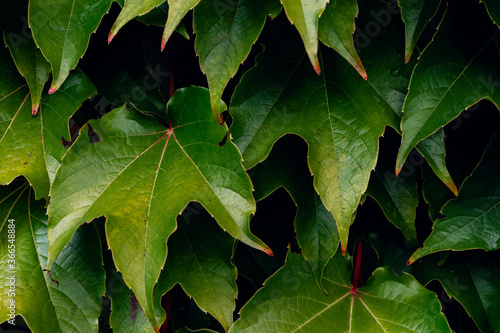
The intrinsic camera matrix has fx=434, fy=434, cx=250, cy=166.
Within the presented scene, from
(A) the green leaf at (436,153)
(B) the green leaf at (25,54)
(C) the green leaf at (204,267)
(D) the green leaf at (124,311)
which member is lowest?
(D) the green leaf at (124,311)

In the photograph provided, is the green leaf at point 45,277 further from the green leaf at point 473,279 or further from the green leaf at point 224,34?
the green leaf at point 473,279

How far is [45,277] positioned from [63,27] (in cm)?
37

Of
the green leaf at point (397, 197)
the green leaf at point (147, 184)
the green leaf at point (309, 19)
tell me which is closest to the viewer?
the green leaf at point (309, 19)

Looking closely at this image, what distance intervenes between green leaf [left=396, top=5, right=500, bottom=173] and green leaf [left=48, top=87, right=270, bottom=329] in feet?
0.70

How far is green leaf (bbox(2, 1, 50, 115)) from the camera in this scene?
0.60 meters

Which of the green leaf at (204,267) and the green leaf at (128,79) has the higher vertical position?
the green leaf at (128,79)

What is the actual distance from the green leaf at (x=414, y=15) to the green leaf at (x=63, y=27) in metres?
0.38

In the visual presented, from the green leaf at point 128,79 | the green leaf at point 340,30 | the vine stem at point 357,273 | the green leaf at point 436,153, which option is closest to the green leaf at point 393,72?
the green leaf at point 436,153

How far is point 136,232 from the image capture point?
1.77 feet

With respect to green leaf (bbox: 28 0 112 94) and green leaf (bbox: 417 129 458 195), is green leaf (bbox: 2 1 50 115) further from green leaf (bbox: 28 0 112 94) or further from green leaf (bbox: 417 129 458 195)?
green leaf (bbox: 417 129 458 195)

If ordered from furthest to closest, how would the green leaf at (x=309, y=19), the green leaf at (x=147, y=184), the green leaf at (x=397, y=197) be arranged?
1. the green leaf at (x=397, y=197)
2. the green leaf at (x=147, y=184)
3. the green leaf at (x=309, y=19)

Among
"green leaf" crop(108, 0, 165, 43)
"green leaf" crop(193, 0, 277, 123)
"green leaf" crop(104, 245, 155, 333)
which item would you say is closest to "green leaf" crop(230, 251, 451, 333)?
"green leaf" crop(104, 245, 155, 333)

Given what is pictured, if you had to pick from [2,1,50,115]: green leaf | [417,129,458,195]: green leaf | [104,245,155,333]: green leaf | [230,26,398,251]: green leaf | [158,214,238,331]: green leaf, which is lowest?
[104,245,155,333]: green leaf

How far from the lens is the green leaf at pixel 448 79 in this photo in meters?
0.54
